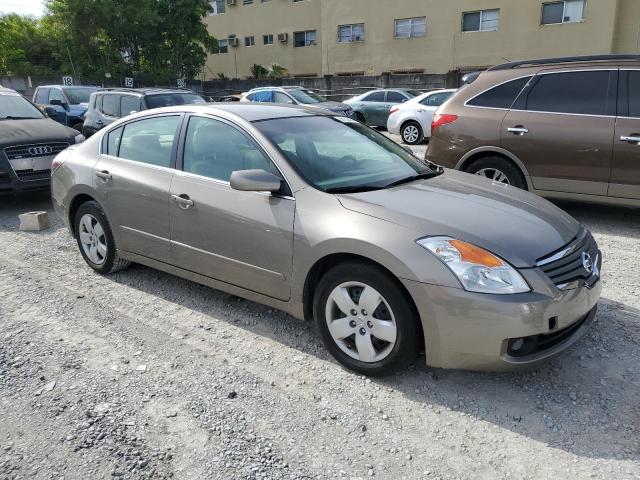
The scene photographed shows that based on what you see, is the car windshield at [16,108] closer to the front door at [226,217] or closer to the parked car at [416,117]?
the front door at [226,217]

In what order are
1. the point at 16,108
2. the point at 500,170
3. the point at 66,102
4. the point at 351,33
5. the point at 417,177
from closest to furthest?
1. the point at 417,177
2. the point at 500,170
3. the point at 16,108
4. the point at 66,102
5. the point at 351,33

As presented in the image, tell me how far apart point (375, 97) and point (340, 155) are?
47.1 ft

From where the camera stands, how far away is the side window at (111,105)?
11.2 m

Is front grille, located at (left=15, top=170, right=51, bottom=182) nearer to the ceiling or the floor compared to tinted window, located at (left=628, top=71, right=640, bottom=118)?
nearer to the floor

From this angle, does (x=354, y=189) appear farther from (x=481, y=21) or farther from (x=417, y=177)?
(x=481, y=21)

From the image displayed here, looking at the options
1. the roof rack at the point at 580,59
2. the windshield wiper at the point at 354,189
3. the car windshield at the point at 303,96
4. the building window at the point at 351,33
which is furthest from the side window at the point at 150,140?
the building window at the point at 351,33

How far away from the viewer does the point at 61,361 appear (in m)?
3.47

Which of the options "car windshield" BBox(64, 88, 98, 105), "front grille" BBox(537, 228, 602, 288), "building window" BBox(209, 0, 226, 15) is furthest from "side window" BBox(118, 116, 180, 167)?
"building window" BBox(209, 0, 226, 15)

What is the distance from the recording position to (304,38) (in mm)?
34344

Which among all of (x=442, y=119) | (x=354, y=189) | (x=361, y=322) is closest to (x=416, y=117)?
(x=442, y=119)

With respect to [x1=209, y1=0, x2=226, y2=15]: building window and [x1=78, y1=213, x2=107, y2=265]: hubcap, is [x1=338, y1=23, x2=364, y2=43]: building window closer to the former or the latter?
[x1=209, y1=0, x2=226, y2=15]: building window

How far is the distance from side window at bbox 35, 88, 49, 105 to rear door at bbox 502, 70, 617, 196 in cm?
1388

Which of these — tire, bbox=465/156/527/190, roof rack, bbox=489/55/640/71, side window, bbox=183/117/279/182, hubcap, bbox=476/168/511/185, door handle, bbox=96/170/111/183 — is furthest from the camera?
hubcap, bbox=476/168/511/185

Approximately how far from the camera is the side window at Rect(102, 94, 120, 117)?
1122 centimetres
